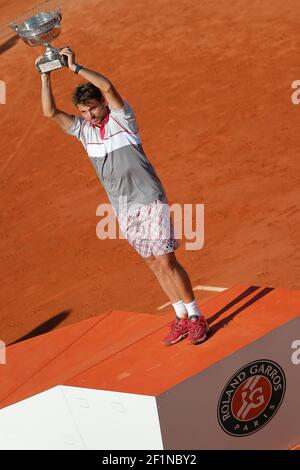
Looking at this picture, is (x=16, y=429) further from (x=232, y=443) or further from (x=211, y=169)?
(x=211, y=169)

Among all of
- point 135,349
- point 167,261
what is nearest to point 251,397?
point 135,349

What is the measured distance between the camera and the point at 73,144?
19609 mm

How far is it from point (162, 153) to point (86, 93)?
1071cm

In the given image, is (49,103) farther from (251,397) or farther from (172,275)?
(251,397)

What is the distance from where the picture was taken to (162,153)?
18141 mm

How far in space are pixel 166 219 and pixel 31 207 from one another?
10028mm

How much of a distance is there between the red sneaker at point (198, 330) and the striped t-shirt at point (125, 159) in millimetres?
1044

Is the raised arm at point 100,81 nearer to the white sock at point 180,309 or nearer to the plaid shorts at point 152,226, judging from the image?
the plaid shorts at point 152,226

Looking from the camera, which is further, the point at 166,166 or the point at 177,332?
the point at 166,166

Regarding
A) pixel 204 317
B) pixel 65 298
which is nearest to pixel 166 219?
pixel 204 317

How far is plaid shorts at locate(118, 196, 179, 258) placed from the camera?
7676mm

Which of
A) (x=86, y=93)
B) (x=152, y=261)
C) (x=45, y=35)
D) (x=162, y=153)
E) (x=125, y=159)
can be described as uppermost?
(x=45, y=35)

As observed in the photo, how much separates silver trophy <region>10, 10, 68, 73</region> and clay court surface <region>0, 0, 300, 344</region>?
5595mm

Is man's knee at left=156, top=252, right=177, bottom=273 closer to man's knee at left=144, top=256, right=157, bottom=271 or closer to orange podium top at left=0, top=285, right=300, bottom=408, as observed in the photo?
man's knee at left=144, top=256, right=157, bottom=271
